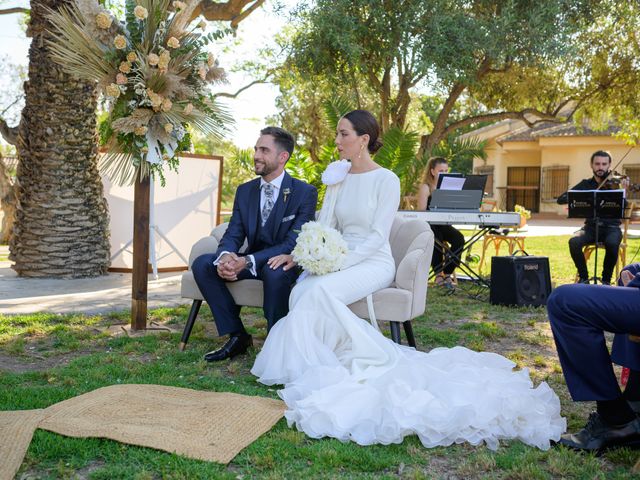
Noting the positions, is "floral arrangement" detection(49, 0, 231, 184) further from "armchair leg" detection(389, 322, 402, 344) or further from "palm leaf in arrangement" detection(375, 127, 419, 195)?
"palm leaf in arrangement" detection(375, 127, 419, 195)

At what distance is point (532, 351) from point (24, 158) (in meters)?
7.39

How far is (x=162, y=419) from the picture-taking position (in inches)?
148

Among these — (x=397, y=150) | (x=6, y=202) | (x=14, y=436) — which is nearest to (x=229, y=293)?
(x=14, y=436)

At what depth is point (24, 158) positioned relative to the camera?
9.46 metres

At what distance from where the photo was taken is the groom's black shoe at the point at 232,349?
5306 mm

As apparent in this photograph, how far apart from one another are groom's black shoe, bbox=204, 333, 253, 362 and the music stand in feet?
18.0

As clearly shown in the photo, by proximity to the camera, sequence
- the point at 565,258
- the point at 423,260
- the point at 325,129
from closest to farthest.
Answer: the point at 423,260
the point at 565,258
the point at 325,129

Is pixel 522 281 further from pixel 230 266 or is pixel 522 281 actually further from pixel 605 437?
pixel 605 437

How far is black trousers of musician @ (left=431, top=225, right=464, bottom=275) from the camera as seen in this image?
9672 mm

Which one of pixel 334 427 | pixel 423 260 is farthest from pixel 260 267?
pixel 334 427

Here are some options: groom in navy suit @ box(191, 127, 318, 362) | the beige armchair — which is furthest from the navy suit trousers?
the beige armchair

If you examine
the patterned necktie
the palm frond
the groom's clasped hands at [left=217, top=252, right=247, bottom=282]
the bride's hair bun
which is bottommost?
the groom's clasped hands at [left=217, top=252, right=247, bottom=282]

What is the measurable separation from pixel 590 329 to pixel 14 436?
302 centimetres

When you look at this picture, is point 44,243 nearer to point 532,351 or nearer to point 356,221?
point 356,221
